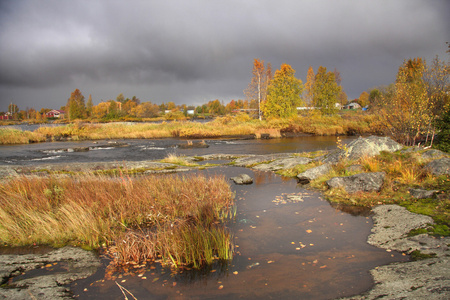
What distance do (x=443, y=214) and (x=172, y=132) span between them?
1657 inches

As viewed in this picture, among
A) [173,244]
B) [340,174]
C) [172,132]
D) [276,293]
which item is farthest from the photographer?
[172,132]

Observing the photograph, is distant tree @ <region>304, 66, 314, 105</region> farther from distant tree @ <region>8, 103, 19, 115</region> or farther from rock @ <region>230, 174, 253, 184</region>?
distant tree @ <region>8, 103, 19, 115</region>

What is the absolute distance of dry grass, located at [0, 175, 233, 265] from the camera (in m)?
7.24

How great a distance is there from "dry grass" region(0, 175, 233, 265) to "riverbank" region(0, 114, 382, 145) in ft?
118

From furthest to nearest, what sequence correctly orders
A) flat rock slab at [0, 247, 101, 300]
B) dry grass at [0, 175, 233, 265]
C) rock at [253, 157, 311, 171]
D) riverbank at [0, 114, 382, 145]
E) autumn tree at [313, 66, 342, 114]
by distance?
autumn tree at [313, 66, 342, 114] < riverbank at [0, 114, 382, 145] < rock at [253, 157, 311, 171] < dry grass at [0, 175, 233, 265] < flat rock slab at [0, 247, 101, 300]

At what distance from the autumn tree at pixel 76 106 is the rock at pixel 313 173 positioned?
117945 mm

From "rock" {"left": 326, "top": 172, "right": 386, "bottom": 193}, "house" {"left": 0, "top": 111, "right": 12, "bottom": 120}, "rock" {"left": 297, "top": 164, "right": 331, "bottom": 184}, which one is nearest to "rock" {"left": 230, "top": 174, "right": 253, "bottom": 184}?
"rock" {"left": 297, "top": 164, "right": 331, "bottom": 184}

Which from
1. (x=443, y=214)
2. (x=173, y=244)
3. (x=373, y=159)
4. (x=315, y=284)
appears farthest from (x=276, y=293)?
(x=373, y=159)

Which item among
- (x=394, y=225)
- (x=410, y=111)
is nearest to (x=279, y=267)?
(x=394, y=225)

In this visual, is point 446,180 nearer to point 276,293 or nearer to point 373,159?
point 373,159

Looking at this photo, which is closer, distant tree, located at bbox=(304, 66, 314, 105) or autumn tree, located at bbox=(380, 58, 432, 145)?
autumn tree, located at bbox=(380, 58, 432, 145)

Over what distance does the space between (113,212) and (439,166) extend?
1214 cm

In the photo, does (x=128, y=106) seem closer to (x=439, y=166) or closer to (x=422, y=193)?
(x=439, y=166)

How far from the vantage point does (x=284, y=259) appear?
6.75 m
